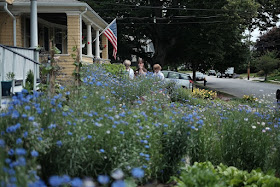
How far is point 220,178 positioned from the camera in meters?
3.76

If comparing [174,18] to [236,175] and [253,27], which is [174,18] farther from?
[236,175]

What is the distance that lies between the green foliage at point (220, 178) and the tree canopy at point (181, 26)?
25285 millimetres

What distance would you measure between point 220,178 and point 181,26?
3030cm

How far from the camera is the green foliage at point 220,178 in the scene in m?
3.33

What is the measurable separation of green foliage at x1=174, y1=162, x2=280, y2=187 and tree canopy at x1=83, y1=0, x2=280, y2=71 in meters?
25.3

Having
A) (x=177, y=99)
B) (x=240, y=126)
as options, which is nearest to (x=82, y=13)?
(x=177, y=99)

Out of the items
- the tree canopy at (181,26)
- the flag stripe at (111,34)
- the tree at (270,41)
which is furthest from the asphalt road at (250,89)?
the tree at (270,41)

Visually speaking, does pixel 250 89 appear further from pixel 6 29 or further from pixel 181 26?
pixel 6 29

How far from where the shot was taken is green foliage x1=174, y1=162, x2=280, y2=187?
3.33 meters

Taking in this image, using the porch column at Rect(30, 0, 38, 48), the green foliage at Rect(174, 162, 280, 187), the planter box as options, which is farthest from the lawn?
the porch column at Rect(30, 0, 38, 48)

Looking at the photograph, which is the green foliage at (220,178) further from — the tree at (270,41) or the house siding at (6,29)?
the tree at (270,41)

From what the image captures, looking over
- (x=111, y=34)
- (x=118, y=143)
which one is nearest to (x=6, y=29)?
(x=111, y=34)

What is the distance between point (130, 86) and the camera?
8.70 meters

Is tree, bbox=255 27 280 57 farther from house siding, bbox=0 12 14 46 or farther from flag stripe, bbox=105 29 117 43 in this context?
house siding, bbox=0 12 14 46
